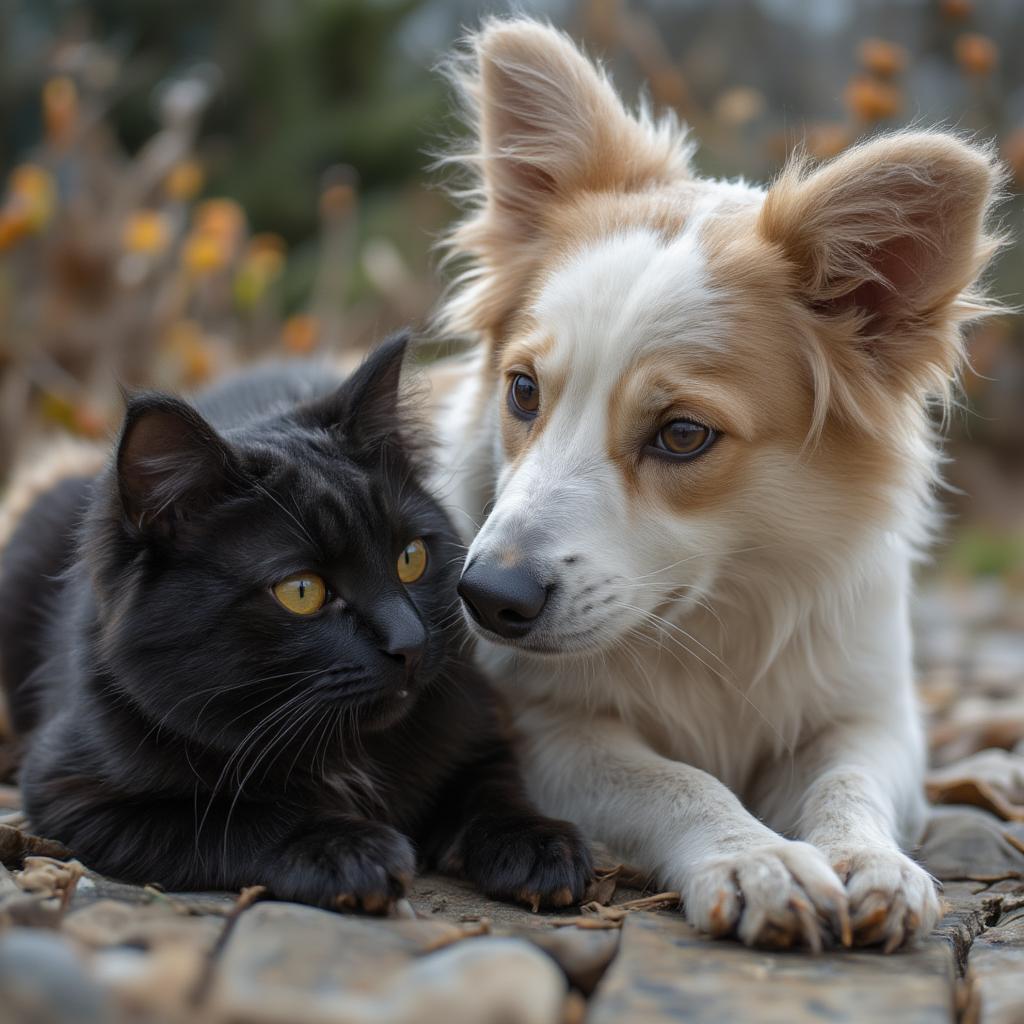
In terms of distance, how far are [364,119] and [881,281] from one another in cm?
1067

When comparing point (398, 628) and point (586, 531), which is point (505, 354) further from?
point (398, 628)

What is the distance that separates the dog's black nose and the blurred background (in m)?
1.76

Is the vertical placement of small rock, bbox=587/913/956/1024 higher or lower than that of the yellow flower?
lower

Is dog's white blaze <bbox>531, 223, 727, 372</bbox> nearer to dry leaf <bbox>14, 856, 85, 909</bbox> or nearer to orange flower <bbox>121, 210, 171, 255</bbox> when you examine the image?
dry leaf <bbox>14, 856, 85, 909</bbox>

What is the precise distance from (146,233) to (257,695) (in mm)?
4219

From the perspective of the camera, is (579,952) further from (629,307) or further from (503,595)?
(629,307)

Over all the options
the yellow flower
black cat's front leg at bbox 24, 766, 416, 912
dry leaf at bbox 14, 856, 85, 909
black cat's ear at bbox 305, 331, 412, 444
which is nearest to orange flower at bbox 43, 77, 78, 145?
the yellow flower

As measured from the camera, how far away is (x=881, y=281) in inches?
119

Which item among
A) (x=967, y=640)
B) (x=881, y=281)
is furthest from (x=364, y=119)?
(x=881, y=281)

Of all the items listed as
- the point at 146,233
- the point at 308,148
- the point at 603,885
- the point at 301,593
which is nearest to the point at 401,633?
the point at 301,593

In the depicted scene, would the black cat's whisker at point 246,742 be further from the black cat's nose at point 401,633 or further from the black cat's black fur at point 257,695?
the black cat's nose at point 401,633

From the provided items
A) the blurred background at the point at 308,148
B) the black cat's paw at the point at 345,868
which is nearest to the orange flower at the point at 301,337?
the blurred background at the point at 308,148

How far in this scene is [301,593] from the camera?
2498 millimetres

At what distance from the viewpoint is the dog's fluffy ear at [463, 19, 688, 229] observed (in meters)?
3.48
